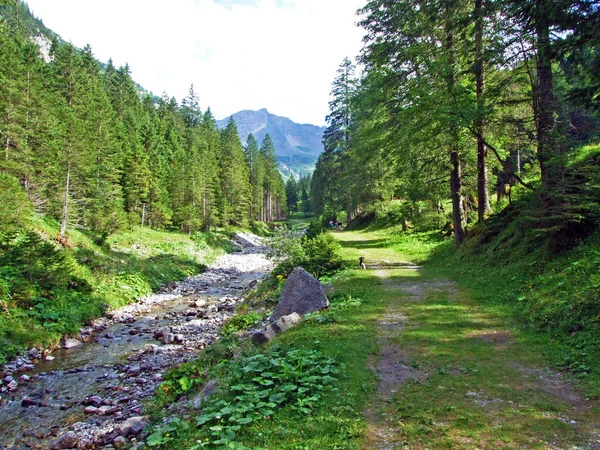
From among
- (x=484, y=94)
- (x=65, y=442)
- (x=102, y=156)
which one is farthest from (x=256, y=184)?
(x=65, y=442)

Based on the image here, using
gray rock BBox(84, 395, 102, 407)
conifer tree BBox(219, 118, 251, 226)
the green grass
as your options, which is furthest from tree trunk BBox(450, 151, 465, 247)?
conifer tree BBox(219, 118, 251, 226)

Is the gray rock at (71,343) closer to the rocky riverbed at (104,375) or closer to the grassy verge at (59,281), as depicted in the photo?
the rocky riverbed at (104,375)

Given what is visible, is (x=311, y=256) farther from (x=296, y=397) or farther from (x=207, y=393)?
(x=296, y=397)

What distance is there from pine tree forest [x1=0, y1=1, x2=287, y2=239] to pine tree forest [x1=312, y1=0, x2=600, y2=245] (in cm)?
1489

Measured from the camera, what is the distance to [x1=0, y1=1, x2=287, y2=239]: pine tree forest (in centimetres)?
2292

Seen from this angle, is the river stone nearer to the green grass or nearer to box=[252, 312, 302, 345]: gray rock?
the green grass

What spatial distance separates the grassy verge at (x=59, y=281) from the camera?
13.5 meters

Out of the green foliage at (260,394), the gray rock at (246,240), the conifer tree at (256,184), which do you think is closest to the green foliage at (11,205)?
the green foliage at (260,394)

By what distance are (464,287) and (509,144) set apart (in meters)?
7.58

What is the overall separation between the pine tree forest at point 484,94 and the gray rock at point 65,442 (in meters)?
12.2

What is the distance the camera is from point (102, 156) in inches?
1230

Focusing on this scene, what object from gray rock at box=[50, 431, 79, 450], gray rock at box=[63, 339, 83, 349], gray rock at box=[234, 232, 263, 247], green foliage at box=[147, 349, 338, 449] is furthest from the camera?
gray rock at box=[234, 232, 263, 247]

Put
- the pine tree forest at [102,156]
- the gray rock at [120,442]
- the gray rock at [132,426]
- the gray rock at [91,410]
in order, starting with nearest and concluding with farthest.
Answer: the gray rock at [120,442]
the gray rock at [132,426]
the gray rock at [91,410]
the pine tree forest at [102,156]

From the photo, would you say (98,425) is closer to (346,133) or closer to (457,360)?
(457,360)
